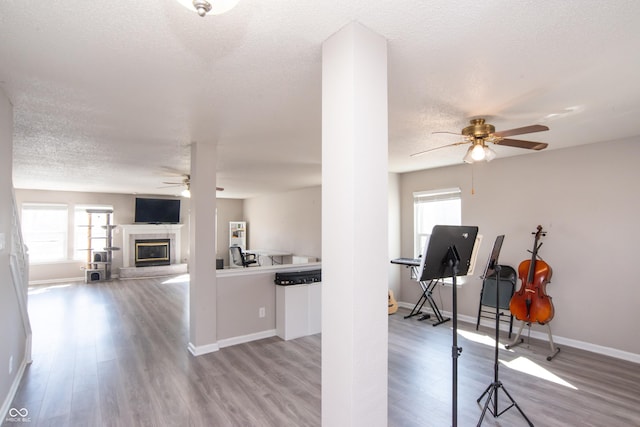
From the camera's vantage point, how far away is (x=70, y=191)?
8102mm

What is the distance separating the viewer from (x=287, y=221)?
8.59 m

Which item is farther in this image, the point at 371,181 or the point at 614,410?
the point at 614,410

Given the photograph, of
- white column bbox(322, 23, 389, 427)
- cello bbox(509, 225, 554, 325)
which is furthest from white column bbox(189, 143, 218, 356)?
cello bbox(509, 225, 554, 325)

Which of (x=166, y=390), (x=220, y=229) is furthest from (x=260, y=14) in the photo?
(x=220, y=229)

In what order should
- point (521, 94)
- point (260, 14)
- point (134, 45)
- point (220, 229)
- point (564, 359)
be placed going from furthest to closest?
point (220, 229), point (564, 359), point (521, 94), point (134, 45), point (260, 14)

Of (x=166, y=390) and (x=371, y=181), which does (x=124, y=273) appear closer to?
(x=166, y=390)

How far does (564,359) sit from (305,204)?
564 centimetres

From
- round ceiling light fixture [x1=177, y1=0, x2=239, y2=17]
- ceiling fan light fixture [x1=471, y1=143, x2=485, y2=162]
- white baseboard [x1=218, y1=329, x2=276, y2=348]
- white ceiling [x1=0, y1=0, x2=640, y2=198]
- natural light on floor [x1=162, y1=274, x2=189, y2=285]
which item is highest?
white ceiling [x1=0, y1=0, x2=640, y2=198]

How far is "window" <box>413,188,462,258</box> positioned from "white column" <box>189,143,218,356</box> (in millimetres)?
3277

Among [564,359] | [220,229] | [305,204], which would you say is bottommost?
[564,359]

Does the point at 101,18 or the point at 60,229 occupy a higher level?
the point at 101,18

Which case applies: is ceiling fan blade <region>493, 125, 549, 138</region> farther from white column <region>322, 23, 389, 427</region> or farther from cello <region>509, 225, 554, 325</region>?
cello <region>509, 225, 554, 325</region>

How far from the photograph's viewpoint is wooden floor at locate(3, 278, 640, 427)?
248 centimetres

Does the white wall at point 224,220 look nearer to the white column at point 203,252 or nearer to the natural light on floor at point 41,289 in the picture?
the natural light on floor at point 41,289
